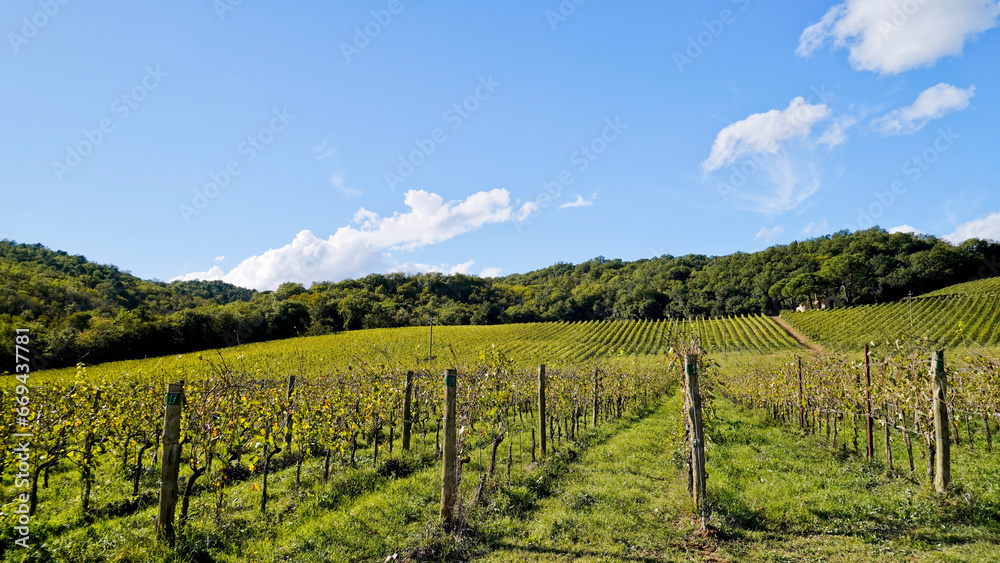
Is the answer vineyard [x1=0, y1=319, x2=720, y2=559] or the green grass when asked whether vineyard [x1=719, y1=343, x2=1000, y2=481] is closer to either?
the green grass

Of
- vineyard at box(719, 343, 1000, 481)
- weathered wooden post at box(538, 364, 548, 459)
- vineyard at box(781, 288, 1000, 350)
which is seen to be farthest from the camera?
vineyard at box(781, 288, 1000, 350)

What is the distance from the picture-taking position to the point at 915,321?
4516cm

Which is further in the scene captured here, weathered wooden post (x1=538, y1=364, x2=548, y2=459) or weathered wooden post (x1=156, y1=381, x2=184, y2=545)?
weathered wooden post (x1=538, y1=364, x2=548, y2=459)

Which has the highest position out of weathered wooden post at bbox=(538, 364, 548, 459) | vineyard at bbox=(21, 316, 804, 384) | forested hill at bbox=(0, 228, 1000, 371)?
forested hill at bbox=(0, 228, 1000, 371)

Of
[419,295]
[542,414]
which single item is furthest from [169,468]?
[419,295]

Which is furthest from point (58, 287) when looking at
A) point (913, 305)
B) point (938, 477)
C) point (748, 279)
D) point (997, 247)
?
point (997, 247)

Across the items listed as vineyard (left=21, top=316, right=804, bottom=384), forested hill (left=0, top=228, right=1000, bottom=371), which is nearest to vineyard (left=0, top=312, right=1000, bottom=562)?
forested hill (left=0, top=228, right=1000, bottom=371)

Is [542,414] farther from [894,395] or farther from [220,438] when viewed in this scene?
[894,395]

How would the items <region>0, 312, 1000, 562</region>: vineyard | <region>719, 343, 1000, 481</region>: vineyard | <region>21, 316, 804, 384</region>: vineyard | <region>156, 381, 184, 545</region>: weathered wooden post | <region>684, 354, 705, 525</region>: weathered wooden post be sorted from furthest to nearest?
1. <region>21, 316, 804, 384</region>: vineyard
2. <region>719, 343, 1000, 481</region>: vineyard
3. <region>684, 354, 705, 525</region>: weathered wooden post
4. <region>0, 312, 1000, 562</region>: vineyard
5. <region>156, 381, 184, 545</region>: weathered wooden post

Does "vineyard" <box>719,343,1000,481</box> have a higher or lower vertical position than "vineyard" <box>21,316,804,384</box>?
higher

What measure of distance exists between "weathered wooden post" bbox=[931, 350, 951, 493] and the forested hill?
66.0ft

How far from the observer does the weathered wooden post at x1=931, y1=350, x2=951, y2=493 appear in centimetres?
553

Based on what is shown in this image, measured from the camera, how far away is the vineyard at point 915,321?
37438 mm

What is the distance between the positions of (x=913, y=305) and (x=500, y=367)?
69.0 meters
